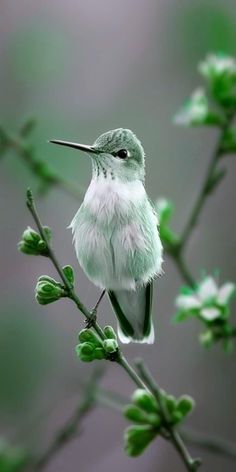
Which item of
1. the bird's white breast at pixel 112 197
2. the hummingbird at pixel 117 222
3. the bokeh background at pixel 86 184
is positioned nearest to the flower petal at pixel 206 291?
the hummingbird at pixel 117 222

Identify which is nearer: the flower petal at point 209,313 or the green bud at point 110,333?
the green bud at point 110,333

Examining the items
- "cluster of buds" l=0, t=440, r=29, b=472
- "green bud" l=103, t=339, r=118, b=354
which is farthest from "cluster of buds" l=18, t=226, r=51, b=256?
"cluster of buds" l=0, t=440, r=29, b=472

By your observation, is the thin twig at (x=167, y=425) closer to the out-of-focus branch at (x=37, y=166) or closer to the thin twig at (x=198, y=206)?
the thin twig at (x=198, y=206)

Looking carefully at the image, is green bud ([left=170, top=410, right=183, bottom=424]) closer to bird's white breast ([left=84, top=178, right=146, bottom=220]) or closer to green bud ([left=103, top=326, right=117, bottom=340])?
green bud ([left=103, top=326, right=117, bottom=340])

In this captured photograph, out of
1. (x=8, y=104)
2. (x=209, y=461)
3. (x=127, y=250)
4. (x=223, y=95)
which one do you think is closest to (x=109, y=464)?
(x=209, y=461)

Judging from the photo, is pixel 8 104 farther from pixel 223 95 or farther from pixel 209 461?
pixel 223 95
